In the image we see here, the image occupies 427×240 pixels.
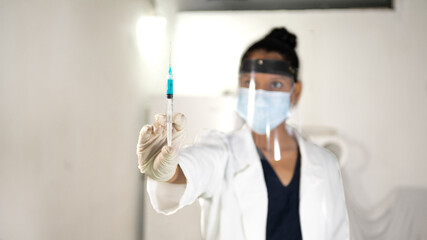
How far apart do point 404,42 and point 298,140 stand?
0.42m

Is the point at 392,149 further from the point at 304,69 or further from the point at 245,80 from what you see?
the point at 245,80

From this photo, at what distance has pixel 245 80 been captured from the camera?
1.94ft

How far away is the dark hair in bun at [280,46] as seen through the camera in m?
0.61

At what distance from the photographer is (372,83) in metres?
0.80

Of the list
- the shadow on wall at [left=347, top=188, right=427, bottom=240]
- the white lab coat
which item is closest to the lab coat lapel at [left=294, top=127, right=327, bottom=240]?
the white lab coat

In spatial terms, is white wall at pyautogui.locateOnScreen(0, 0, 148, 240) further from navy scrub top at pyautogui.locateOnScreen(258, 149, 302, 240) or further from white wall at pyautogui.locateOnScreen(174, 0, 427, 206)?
white wall at pyautogui.locateOnScreen(174, 0, 427, 206)

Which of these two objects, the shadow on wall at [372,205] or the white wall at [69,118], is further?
the shadow on wall at [372,205]

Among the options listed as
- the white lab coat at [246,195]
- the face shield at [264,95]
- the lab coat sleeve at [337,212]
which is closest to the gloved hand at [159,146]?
the white lab coat at [246,195]

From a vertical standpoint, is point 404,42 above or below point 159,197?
above

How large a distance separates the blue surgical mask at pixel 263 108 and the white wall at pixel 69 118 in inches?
7.6

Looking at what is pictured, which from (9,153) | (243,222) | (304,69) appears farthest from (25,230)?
(304,69)

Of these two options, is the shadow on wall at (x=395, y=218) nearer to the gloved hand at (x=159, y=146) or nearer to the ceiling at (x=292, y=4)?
the ceiling at (x=292, y=4)

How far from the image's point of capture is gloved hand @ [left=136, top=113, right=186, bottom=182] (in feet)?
1.07

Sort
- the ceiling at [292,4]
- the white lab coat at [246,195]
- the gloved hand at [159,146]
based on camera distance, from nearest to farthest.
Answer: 1. the gloved hand at [159,146]
2. the white lab coat at [246,195]
3. the ceiling at [292,4]
